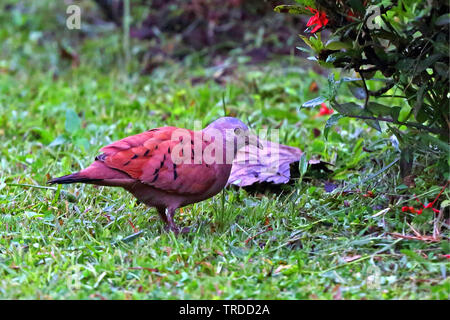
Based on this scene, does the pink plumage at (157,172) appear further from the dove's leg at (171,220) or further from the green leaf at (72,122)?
the green leaf at (72,122)

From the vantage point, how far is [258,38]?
7188 millimetres

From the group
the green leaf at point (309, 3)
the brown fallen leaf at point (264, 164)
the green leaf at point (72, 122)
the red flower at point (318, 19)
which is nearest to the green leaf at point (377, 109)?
the red flower at point (318, 19)

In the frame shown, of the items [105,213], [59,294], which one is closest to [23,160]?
[105,213]

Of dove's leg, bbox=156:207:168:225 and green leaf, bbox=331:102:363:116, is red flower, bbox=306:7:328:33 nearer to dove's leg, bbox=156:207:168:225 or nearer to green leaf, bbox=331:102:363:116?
green leaf, bbox=331:102:363:116

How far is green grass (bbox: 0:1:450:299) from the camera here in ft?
10.1

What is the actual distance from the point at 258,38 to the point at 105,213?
12.4ft

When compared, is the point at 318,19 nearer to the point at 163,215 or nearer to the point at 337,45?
the point at 337,45

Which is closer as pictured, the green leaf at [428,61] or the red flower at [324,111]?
the green leaf at [428,61]

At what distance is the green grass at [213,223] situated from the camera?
3.07 metres

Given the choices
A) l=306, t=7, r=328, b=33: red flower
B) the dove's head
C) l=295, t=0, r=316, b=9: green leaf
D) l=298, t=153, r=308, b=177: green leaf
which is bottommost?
l=298, t=153, r=308, b=177: green leaf

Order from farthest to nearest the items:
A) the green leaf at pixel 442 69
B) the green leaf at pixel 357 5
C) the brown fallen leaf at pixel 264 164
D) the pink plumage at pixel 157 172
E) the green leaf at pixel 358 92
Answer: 1. the brown fallen leaf at pixel 264 164
2. the green leaf at pixel 358 92
3. the pink plumage at pixel 157 172
4. the green leaf at pixel 442 69
5. the green leaf at pixel 357 5

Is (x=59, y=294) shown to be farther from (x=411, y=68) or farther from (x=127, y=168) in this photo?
(x=411, y=68)

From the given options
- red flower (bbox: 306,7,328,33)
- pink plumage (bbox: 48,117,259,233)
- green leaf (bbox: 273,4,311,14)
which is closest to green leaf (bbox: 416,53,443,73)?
red flower (bbox: 306,7,328,33)

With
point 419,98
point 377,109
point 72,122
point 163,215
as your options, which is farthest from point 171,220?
point 72,122
